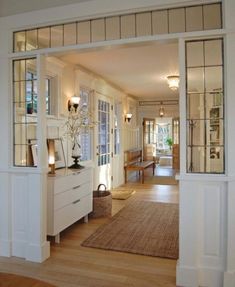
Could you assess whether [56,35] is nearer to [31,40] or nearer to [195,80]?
[31,40]

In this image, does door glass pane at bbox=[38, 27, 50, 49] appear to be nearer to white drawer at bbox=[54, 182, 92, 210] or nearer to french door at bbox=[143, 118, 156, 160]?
white drawer at bbox=[54, 182, 92, 210]

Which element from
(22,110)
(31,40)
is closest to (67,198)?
(22,110)

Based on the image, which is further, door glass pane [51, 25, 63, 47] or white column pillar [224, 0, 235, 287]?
door glass pane [51, 25, 63, 47]

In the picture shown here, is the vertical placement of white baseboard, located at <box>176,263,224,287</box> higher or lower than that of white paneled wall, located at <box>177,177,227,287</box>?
lower

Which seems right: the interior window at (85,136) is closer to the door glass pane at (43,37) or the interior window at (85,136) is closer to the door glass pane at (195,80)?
the door glass pane at (43,37)

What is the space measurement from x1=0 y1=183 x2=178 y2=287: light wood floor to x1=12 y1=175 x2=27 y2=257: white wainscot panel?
135 millimetres

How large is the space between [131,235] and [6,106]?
2.20 metres

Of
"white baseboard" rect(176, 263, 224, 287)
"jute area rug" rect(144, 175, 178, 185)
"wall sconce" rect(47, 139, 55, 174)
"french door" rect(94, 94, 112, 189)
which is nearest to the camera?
"white baseboard" rect(176, 263, 224, 287)

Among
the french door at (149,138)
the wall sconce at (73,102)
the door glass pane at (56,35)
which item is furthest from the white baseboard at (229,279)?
the french door at (149,138)

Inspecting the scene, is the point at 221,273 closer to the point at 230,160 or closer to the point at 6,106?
the point at 230,160

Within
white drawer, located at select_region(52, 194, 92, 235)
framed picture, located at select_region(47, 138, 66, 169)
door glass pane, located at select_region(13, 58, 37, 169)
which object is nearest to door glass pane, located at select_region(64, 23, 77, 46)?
door glass pane, located at select_region(13, 58, 37, 169)

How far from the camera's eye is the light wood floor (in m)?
2.49

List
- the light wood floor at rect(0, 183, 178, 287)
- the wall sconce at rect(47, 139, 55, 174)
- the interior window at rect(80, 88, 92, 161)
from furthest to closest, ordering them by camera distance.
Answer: the interior window at rect(80, 88, 92, 161)
the wall sconce at rect(47, 139, 55, 174)
the light wood floor at rect(0, 183, 178, 287)

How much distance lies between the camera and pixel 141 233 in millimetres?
3686
